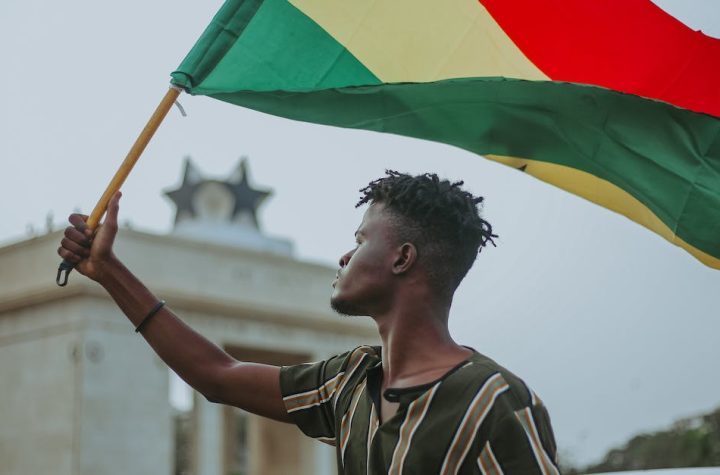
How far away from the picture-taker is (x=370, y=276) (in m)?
2.71

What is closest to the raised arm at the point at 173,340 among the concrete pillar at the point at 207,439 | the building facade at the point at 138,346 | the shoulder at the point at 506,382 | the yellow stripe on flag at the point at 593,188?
the shoulder at the point at 506,382

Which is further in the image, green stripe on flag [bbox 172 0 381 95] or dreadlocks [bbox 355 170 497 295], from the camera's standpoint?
green stripe on flag [bbox 172 0 381 95]

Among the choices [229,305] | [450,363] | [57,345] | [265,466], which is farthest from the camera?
[265,466]

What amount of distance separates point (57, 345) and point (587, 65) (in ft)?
64.6

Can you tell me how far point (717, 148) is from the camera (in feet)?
13.5

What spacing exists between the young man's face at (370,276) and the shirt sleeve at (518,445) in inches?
18.2

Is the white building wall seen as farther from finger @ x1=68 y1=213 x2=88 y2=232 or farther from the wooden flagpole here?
finger @ x1=68 y1=213 x2=88 y2=232

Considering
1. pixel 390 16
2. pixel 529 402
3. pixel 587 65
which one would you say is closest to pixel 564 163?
pixel 587 65

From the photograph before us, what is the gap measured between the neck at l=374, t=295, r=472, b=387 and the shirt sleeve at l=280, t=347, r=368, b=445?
7.0 inches

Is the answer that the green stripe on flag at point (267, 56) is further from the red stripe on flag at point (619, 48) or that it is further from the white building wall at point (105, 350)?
the white building wall at point (105, 350)

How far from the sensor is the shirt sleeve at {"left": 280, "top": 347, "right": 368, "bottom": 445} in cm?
287

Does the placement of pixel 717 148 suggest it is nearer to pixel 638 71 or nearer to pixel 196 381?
pixel 638 71

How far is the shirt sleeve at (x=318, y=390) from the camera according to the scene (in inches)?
113

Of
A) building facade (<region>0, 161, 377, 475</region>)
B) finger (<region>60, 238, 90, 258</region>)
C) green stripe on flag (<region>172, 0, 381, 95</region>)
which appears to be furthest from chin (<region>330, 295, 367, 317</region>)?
building facade (<region>0, 161, 377, 475</region>)
